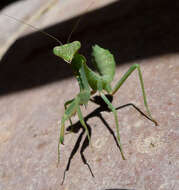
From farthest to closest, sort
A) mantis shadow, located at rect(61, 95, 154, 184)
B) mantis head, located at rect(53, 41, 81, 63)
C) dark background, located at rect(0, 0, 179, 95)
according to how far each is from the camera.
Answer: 1. dark background, located at rect(0, 0, 179, 95)
2. mantis shadow, located at rect(61, 95, 154, 184)
3. mantis head, located at rect(53, 41, 81, 63)

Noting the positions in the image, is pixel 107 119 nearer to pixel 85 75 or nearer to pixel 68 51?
pixel 85 75

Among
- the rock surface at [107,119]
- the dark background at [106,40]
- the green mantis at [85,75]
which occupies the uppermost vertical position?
the green mantis at [85,75]

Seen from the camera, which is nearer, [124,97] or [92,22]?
→ [124,97]

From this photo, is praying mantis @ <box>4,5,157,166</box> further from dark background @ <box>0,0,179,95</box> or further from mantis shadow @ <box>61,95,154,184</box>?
dark background @ <box>0,0,179,95</box>

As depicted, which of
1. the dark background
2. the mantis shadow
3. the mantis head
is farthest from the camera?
the dark background

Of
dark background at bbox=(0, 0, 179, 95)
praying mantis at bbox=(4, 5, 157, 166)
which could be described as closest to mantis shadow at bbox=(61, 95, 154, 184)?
praying mantis at bbox=(4, 5, 157, 166)

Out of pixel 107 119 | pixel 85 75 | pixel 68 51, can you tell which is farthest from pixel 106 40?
pixel 68 51

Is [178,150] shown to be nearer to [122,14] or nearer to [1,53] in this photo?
[122,14]

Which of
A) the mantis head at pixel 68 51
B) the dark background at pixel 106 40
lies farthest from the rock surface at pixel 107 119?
the mantis head at pixel 68 51

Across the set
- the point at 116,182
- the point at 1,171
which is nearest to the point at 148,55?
the point at 116,182

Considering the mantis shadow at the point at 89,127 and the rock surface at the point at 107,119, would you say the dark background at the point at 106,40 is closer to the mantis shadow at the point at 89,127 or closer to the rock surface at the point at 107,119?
the rock surface at the point at 107,119

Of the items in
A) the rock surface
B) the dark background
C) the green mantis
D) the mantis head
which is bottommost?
the dark background
